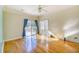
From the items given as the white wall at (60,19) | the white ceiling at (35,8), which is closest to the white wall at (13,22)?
the white ceiling at (35,8)

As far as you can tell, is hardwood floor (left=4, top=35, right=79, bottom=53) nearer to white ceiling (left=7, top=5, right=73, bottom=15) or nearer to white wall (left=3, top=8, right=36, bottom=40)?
white wall (left=3, top=8, right=36, bottom=40)

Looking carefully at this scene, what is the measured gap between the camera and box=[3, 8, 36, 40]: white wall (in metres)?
1.96

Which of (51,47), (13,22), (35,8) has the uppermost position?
(35,8)

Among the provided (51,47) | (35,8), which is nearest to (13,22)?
(35,8)

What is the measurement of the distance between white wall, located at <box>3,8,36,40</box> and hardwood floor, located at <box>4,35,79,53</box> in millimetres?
120

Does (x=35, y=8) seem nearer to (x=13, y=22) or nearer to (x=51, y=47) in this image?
(x=13, y=22)

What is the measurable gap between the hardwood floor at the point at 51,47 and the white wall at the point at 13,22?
4.7 inches

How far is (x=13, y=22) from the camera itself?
1.97m

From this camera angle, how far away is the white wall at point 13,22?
6.43 ft

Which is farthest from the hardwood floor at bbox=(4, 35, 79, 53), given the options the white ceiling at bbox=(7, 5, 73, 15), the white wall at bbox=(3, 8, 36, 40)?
the white ceiling at bbox=(7, 5, 73, 15)

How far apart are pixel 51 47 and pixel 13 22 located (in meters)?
0.72

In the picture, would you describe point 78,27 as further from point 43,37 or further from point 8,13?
point 8,13

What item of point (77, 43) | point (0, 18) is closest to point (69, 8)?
point (77, 43)
